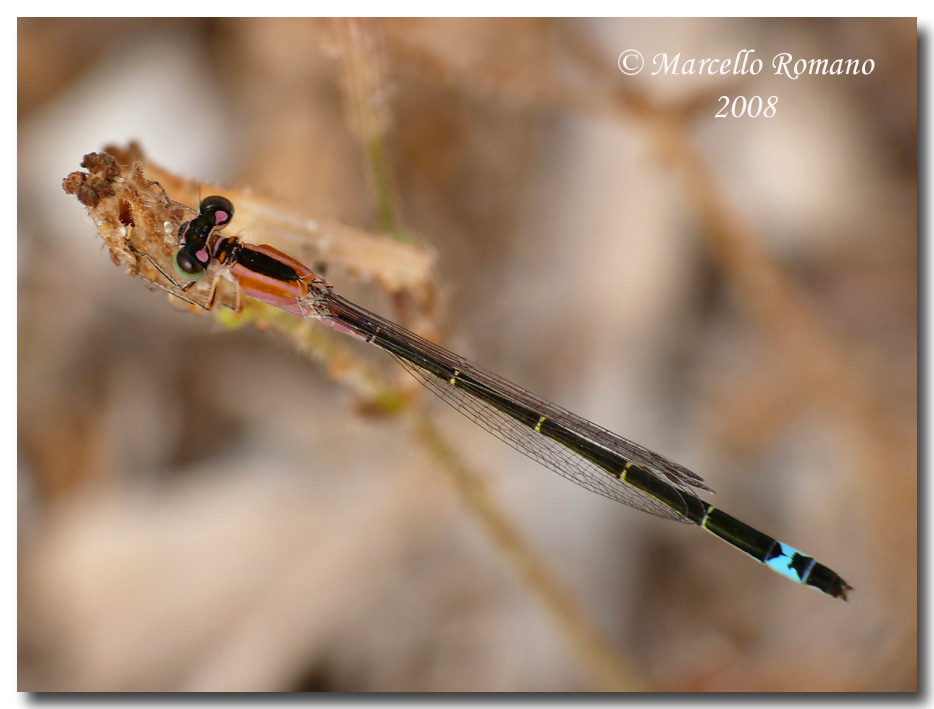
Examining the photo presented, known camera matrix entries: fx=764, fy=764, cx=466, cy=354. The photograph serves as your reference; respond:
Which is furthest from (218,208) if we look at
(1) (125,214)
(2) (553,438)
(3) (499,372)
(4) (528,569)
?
(3) (499,372)

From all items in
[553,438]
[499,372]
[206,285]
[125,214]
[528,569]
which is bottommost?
[528,569]

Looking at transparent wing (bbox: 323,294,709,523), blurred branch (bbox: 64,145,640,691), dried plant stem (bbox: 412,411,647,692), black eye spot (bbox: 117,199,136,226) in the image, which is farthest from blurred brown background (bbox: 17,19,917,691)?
black eye spot (bbox: 117,199,136,226)

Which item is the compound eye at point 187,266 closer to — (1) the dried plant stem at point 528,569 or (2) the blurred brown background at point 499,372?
(1) the dried plant stem at point 528,569

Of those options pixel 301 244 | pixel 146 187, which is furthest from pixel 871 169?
pixel 146 187

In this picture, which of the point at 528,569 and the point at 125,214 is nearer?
the point at 125,214

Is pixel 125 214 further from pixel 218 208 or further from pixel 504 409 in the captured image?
pixel 504 409

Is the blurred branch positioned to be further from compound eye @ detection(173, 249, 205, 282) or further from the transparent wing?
the transparent wing
